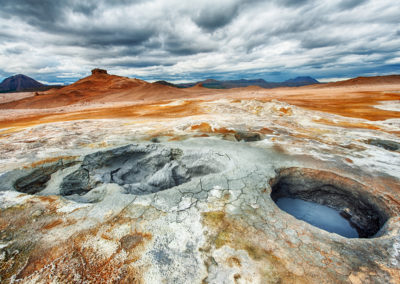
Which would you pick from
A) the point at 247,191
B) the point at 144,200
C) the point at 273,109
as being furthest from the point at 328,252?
the point at 273,109

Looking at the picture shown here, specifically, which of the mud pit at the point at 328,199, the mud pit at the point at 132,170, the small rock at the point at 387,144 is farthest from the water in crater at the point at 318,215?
the small rock at the point at 387,144

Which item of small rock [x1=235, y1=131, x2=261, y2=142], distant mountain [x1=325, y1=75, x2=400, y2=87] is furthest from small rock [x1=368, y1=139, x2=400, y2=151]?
distant mountain [x1=325, y1=75, x2=400, y2=87]

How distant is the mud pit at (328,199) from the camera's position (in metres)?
3.98

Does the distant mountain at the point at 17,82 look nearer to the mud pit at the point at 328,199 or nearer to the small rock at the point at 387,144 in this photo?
the mud pit at the point at 328,199

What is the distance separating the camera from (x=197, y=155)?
5629 millimetres

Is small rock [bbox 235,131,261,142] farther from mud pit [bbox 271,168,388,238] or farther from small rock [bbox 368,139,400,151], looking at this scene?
small rock [bbox 368,139,400,151]

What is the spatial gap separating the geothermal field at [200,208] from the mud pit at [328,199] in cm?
3

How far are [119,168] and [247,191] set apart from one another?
14.0ft

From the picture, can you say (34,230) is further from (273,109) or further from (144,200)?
(273,109)

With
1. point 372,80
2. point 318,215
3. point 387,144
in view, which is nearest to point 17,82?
point 318,215

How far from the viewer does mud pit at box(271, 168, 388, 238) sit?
3976mm

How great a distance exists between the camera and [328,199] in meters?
4.82

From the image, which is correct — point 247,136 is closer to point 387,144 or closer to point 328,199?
point 328,199

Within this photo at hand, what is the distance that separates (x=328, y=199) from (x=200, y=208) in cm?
382
